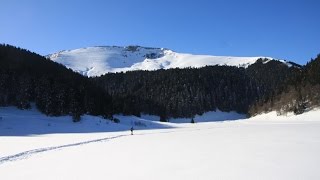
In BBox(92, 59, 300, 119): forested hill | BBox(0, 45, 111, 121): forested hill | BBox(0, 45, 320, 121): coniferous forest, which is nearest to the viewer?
BBox(0, 45, 111, 121): forested hill

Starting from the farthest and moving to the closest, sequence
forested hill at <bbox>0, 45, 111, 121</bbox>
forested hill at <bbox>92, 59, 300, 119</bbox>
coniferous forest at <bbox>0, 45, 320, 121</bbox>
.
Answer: forested hill at <bbox>92, 59, 300, 119</bbox> → coniferous forest at <bbox>0, 45, 320, 121</bbox> → forested hill at <bbox>0, 45, 111, 121</bbox>

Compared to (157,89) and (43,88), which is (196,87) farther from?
A: (43,88)

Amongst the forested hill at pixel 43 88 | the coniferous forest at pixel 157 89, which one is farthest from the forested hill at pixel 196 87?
the forested hill at pixel 43 88

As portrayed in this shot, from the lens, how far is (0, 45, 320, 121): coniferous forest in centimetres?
7525

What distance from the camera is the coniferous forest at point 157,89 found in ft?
247

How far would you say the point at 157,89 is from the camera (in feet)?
496

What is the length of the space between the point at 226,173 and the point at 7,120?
51.5 m

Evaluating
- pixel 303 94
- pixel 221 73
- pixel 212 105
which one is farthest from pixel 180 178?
pixel 221 73

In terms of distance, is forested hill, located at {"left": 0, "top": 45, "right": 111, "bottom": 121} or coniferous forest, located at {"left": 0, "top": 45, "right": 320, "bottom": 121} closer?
forested hill, located at {"left": 0, "top": 45, "right": 111, "bottom": 121}

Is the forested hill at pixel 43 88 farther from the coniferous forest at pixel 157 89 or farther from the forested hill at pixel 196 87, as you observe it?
the forested hill at pixel 196 87

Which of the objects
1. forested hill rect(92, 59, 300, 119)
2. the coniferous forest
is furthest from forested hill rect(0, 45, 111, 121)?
forested hill rect(92, 59, 300, 119)

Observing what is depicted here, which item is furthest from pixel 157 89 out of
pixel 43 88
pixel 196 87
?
pixel 43 88

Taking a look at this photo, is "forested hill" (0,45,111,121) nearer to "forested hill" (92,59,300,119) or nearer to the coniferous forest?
the coniferous forest

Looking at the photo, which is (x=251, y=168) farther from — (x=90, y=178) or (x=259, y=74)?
(x=259, y=74)
